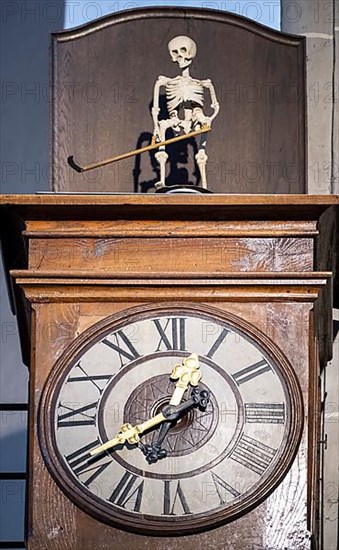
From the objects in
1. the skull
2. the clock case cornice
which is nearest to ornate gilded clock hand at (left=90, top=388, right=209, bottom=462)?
the clock case cornice

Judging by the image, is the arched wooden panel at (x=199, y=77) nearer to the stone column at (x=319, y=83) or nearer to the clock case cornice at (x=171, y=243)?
the stone column at (x=319, y=83)

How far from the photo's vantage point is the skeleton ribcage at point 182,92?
2.65 metres

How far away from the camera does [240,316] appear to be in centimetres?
221

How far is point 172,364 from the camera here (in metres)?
2.19

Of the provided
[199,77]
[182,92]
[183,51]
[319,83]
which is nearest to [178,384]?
[182,92]

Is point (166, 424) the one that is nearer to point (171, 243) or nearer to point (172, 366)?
point (172, 366)

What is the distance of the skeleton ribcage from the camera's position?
8.68 ft

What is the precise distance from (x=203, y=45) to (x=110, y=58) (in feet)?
0.71

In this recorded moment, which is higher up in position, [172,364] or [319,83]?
[319,83]

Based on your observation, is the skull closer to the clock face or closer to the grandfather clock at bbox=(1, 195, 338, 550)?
the grandfather clock at bbox=(1, 195, 338, 550)

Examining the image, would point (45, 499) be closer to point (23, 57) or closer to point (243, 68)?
point (243, 68)

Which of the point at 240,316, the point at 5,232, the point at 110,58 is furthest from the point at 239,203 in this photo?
the point at 110,58

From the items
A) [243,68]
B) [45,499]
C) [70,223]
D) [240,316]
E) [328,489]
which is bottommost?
[328,489]

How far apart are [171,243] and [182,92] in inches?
19.1
